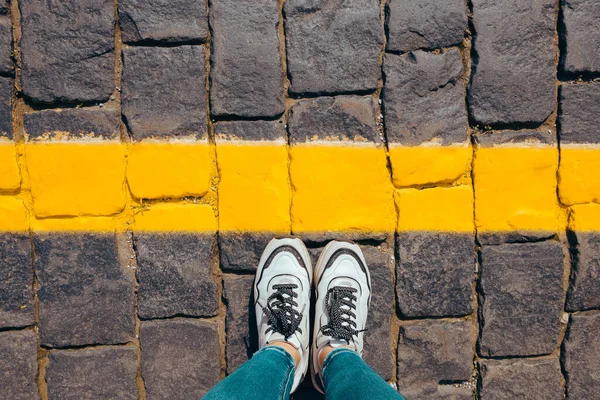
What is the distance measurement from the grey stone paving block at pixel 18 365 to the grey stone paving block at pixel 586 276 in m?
2.79

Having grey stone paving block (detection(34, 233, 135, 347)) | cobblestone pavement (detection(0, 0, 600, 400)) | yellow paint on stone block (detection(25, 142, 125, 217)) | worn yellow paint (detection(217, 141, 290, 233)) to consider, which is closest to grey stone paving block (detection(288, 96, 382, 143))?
cobblestone pavement (detection(0, 0, 600, 400))

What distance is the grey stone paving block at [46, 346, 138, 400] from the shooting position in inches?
95.5

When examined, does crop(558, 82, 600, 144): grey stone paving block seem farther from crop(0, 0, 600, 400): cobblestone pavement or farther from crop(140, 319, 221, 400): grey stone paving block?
crop(140, 319, 221, 400): grey stone paving block

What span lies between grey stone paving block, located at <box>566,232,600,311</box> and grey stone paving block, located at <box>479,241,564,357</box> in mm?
71

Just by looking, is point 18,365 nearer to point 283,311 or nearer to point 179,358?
point 179,358

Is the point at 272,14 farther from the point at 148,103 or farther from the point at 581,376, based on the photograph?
the point at 581,376

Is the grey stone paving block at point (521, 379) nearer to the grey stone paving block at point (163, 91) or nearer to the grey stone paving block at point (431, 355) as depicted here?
the grey stone paving block at point (431, 355)

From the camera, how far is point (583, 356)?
8.14ft

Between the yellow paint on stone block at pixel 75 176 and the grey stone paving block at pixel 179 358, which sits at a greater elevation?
the yellow paint on stone block at pixel 75 176

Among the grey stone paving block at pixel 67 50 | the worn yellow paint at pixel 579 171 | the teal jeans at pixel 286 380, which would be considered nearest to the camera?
the teal jeans at pixel 286 380

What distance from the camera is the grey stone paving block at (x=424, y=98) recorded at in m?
2.36

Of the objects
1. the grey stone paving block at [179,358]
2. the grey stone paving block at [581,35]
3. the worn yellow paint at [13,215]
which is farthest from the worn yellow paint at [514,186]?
the worn yellow paint at [13,215]

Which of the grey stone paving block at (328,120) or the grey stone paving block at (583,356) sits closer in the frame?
the grey stone paving block at (328,120)

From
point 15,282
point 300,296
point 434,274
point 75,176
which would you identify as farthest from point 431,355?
point 15,282
